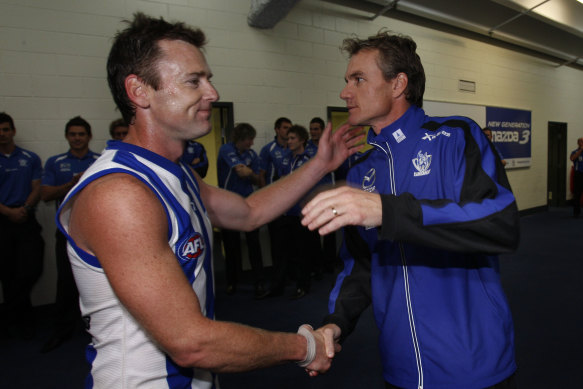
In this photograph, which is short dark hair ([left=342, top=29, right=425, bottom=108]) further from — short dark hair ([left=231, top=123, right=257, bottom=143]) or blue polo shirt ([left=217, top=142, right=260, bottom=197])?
blue polo shirt ([left=217, top=142, right=260, bottom=197])

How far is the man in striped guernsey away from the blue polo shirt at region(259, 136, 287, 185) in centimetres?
342

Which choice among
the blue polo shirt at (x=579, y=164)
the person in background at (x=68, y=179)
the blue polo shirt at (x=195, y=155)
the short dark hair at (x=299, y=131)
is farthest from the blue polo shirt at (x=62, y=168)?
the blue polo shirt at (x=579, y=164)

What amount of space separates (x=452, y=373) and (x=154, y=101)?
Result: 113cm

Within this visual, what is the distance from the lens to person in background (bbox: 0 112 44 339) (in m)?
3.25

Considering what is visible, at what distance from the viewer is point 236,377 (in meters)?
2.46

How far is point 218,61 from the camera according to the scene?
4.55 m

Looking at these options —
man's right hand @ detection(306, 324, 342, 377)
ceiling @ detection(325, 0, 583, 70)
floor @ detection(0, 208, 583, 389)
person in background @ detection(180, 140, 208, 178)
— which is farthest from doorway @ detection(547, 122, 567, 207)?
man's right hand @ detection(306, 324, 342, 377)

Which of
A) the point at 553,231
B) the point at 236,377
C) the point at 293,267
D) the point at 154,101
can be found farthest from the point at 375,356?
the point at 553,231

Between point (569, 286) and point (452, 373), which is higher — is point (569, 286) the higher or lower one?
the lower one

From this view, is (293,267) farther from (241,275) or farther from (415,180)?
(415,180)

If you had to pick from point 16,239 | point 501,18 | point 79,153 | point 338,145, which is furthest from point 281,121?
point 501,18

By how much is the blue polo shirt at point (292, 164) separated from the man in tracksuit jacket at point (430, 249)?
2763 mm

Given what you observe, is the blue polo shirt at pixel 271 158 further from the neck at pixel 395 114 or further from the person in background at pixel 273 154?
the neck at pixel 395 114

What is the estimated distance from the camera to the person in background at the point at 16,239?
3248 millimetres
